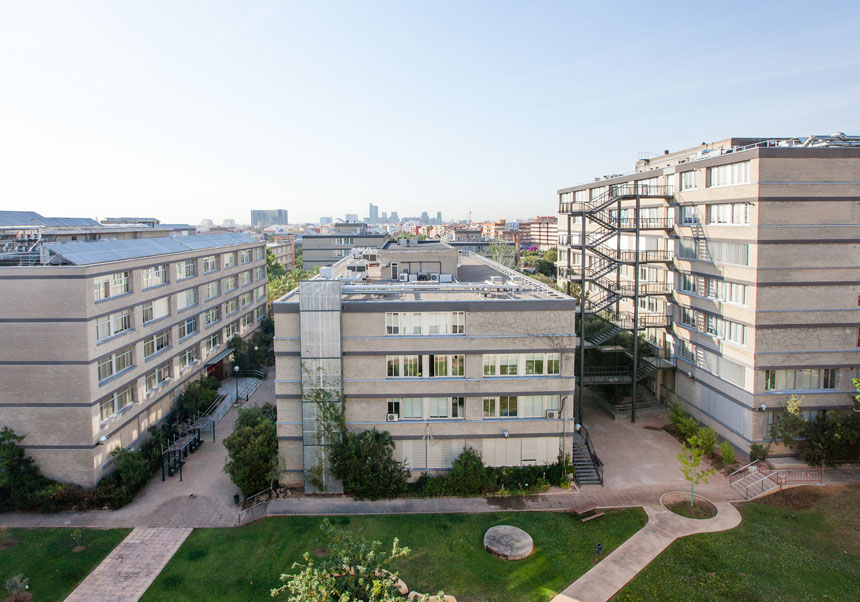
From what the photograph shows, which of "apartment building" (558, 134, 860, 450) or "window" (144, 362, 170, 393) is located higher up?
"apartment building" (558, 134, 860, 450)

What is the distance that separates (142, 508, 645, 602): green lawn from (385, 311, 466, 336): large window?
397 inches

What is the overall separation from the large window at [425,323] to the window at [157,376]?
19702 millimetres

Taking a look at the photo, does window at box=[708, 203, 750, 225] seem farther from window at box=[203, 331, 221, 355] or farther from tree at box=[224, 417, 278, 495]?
window at box=[203, 331, 221, 355]

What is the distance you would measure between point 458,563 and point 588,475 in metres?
11.8

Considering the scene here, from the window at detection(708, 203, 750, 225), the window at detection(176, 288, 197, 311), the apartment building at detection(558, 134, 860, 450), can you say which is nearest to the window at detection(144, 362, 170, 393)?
the window at detection(176, 288, 197, 311)

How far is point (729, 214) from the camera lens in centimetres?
3659

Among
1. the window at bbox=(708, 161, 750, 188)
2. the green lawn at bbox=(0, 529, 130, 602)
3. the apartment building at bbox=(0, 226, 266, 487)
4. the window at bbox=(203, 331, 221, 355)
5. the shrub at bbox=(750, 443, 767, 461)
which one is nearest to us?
the green lawn at bbox=(0, 529, 130, 602)

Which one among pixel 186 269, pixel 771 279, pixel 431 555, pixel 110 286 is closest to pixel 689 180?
pixel 771 279

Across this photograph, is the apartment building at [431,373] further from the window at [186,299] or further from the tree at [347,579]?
the window at [186,299]

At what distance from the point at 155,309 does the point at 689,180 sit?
41.2 meters

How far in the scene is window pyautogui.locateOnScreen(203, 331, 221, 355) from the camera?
171 ft

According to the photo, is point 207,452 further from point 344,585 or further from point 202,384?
point 344,585

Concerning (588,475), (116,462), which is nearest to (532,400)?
(588,475)

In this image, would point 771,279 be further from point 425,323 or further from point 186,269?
point 186,269
